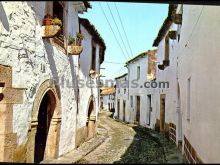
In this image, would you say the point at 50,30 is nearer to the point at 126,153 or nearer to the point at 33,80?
Answer: the point at 33,80

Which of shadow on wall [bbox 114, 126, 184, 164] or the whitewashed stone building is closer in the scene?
shadow on wall [bbox 114, 126, 184, 164]

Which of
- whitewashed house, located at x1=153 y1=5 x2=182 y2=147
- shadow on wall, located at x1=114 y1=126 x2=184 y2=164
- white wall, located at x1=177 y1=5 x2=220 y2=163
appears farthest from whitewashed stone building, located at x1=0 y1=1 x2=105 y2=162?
whitewashed house, located at x1=153 y1=5 x2=182 y2=147

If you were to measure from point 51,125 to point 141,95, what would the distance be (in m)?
10.9

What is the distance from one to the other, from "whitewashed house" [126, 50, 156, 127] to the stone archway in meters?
2.46

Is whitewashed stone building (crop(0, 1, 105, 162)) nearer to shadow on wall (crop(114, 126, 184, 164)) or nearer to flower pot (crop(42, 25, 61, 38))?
flower pot (crop(42, 25, 61, 38))

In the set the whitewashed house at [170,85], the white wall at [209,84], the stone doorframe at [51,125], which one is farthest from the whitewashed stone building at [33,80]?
the whitewashed house at [170,85]

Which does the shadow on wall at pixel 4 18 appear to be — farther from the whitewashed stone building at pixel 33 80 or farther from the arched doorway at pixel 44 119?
the arched doorway at pixel 44 119

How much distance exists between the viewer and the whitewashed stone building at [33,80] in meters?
4.22

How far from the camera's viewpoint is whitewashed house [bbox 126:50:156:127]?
15117 millimetres

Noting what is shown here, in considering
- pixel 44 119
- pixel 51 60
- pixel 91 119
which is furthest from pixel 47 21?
pixel 91 119

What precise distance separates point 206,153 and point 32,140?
9.07 ft

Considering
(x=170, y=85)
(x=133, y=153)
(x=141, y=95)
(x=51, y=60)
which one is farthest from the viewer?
(x=141, y=95)

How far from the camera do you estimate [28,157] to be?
15.4ft

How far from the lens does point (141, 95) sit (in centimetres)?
1672
